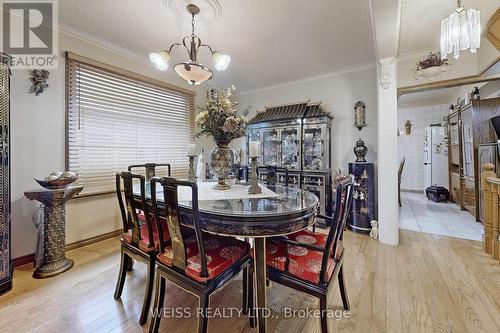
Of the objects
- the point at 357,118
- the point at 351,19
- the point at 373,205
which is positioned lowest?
the point at 373,205

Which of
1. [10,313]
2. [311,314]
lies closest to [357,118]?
[311,314]

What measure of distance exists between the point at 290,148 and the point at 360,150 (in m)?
1.15

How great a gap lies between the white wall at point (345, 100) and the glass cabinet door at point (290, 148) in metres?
0.62

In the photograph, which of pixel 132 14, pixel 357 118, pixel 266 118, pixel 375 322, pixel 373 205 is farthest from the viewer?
pixel 266 118

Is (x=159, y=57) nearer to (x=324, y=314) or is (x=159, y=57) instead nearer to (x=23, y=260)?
(x=324, y=314)

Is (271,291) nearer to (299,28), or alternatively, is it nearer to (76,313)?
(76,313)

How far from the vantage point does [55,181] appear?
206cm

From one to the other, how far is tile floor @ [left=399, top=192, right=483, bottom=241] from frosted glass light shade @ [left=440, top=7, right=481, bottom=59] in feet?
8.23

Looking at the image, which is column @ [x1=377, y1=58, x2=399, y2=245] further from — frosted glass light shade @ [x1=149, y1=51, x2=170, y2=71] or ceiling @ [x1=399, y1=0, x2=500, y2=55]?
frosted glass light shade @ [x1=149, y1=51, x2=170, y2=71]

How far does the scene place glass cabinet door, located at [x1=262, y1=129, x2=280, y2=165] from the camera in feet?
13.2

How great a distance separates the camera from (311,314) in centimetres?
158

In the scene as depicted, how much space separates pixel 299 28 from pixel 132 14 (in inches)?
69.0

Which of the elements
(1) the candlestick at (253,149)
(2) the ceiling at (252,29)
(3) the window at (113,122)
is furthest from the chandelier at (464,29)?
(3) the window at (113,122)

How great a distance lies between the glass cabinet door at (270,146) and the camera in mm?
4016
